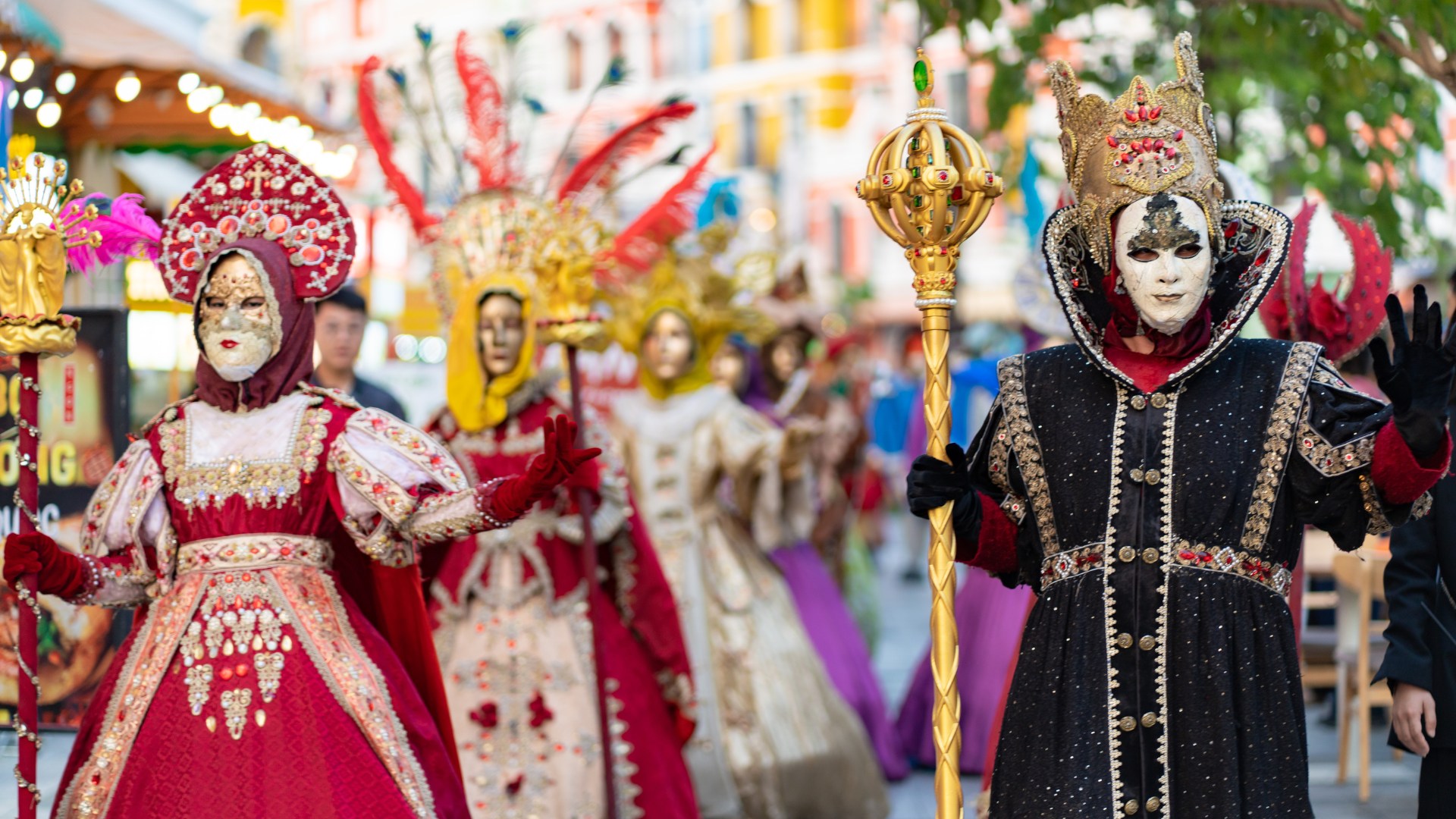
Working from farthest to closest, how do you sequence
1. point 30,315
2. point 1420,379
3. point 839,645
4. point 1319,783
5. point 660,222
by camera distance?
point 839,645 → point 1319,783 → point 660,222 → point 30,315 → point 1420,379

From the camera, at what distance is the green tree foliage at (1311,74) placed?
5.46 m

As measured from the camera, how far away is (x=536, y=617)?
228 inches

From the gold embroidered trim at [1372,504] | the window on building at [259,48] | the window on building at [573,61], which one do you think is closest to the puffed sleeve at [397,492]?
the gold embroidered trim at [1372,504]

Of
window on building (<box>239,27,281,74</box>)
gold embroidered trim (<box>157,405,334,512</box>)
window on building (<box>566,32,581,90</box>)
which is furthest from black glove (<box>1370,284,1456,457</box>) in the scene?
window on building (<box>566,32,581,90</box>)

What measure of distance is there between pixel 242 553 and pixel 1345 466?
250 cm

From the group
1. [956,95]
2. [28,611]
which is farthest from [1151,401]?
[956,95]

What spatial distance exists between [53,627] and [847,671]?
4.02m

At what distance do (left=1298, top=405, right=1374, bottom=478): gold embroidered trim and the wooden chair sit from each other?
3.39 metres

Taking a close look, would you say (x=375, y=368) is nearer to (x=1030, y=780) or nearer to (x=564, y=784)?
(x=564, y=784)

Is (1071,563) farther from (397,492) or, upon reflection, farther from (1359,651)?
(1359,651)

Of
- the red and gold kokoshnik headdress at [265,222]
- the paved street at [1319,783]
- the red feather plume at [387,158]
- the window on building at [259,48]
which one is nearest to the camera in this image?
the red and gold kokoshnik headdress at [265,222]

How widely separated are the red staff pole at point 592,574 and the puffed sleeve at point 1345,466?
8.83ft

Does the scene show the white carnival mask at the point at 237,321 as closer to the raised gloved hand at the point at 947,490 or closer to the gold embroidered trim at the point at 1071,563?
the raised gloved hand at the point at 947,490

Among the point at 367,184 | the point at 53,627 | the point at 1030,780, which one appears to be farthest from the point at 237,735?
the point at 367,184
